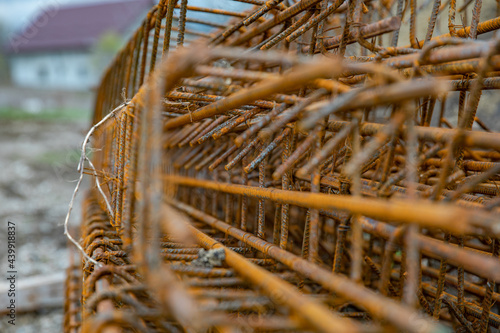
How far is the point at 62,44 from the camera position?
59.7ft

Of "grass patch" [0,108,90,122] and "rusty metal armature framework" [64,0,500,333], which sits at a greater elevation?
"grass patch" [0,108,90,122]

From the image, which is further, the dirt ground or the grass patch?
the grass patch

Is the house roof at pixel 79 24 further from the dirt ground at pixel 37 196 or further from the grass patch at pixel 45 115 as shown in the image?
the dirt ground at pixel 37 196

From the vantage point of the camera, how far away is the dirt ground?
433cm

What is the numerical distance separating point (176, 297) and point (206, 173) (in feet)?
8.97

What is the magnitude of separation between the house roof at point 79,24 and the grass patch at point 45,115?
4818 millimetres

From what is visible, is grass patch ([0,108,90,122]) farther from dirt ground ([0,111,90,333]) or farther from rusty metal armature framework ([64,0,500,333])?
rusty metal armature framework ([64,0,500,333])

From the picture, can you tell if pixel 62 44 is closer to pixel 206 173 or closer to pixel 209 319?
pixel 206 173

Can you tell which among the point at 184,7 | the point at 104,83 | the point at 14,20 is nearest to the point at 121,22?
the point at 14,20

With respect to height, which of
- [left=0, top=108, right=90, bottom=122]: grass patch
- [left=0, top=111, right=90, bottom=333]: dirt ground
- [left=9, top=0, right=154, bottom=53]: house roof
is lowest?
[left=0, top=111, right=90, bottom=333]: dirt ground

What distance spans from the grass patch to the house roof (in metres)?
4.82

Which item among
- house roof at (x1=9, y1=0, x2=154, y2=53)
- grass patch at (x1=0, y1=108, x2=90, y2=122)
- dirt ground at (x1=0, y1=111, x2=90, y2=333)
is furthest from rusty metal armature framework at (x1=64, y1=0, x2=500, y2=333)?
house roof at (x1=9, y1=0, x2=154, y2=53)

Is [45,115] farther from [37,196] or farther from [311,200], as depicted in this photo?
[311,200]

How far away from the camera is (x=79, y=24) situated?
767 inches
